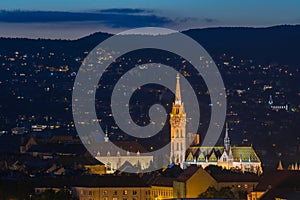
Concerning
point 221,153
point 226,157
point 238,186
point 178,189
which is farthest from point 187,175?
point 221,153

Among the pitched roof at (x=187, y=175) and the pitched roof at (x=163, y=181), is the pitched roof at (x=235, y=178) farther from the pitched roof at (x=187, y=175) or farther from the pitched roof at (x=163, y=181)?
the pitched roof at (x=163, y=181)

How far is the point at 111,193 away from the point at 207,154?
98.4 ft

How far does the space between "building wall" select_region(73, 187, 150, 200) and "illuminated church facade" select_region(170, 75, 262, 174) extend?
2107 cm

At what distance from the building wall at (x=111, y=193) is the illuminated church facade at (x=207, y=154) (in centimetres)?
2107

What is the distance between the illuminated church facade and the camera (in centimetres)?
11025

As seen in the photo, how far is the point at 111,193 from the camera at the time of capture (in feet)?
276

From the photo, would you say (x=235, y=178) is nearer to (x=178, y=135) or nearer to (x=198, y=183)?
(x=198, y=183)

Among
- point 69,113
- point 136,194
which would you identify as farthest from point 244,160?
point 69,113

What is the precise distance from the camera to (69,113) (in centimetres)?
18275

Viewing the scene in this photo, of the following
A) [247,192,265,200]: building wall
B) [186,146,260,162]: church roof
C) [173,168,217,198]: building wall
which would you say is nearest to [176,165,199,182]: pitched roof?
[173,168,217,198]: building wall

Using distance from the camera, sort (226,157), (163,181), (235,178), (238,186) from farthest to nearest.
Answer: (226,157), (163,181), (235,178), (238,186)

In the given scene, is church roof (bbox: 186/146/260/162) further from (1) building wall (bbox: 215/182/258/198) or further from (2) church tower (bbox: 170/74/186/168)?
(1) building wall (bbox: 215/182/258/198)

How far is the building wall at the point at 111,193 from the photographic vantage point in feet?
274

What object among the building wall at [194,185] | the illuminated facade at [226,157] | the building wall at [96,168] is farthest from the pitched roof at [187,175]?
the illuminated facade at [226,157]
